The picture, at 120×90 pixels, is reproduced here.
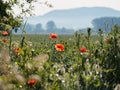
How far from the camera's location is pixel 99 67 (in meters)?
5.07

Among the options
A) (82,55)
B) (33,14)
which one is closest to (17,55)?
(82,55)

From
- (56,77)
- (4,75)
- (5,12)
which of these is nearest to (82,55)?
(56,77)

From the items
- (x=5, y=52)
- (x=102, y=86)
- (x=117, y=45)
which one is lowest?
(x=102, y=86)

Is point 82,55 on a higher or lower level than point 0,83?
lower

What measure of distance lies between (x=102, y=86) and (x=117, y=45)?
0.99 metres

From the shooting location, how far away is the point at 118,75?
5.09 meters

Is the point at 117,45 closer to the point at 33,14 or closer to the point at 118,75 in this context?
the point at 118,75

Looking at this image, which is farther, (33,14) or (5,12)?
(33,14)

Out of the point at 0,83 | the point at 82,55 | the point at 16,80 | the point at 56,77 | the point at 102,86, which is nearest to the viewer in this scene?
the point at 0,83

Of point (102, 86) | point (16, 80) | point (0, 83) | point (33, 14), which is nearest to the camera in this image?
point (0, 83)

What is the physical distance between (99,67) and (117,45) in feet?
1.56

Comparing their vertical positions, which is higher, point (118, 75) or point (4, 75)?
point (4, 75)

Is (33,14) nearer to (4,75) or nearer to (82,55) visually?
(82,55)

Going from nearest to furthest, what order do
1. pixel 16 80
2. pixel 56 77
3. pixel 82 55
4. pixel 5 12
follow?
pixel 16 80
pixel 56 77
pixel 82 55
pixel 5 12
